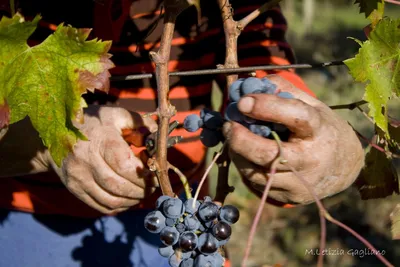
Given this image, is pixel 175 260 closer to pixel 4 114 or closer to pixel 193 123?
pixel 193 123

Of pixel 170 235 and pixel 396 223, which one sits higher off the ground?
pixel 170 235

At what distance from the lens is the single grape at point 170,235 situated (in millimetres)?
929

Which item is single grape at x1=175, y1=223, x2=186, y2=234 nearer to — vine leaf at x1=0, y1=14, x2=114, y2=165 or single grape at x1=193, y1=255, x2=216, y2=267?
single grape at x1=193, y1=255, x2=216, y2=267

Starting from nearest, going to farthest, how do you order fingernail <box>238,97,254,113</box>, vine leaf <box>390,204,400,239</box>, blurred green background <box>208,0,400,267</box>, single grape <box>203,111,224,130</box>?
fingernail <box>238,97,254,113</box> < single grape <box>203,111,224,130</box> < vine leaf <box>390,204,400,239</box> < blurred green background <box>208,0,400,267</box>

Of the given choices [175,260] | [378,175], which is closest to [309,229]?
[378,175]

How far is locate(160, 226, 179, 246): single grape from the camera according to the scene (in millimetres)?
929

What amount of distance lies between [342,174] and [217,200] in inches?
8.4

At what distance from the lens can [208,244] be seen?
3.03ft

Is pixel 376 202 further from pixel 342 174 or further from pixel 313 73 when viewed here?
pixel 342 174

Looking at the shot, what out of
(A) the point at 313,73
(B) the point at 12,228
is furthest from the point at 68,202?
(A) the point at 313,73

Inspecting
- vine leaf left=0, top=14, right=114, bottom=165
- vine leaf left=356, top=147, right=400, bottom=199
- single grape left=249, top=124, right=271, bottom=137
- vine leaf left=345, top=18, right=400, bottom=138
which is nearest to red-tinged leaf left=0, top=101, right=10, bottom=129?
vine leaf left=0, top=14, right=114, bottom=165

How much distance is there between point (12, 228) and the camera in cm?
152

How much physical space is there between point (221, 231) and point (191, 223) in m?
0.05

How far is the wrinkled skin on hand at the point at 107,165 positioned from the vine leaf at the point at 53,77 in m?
0.13
